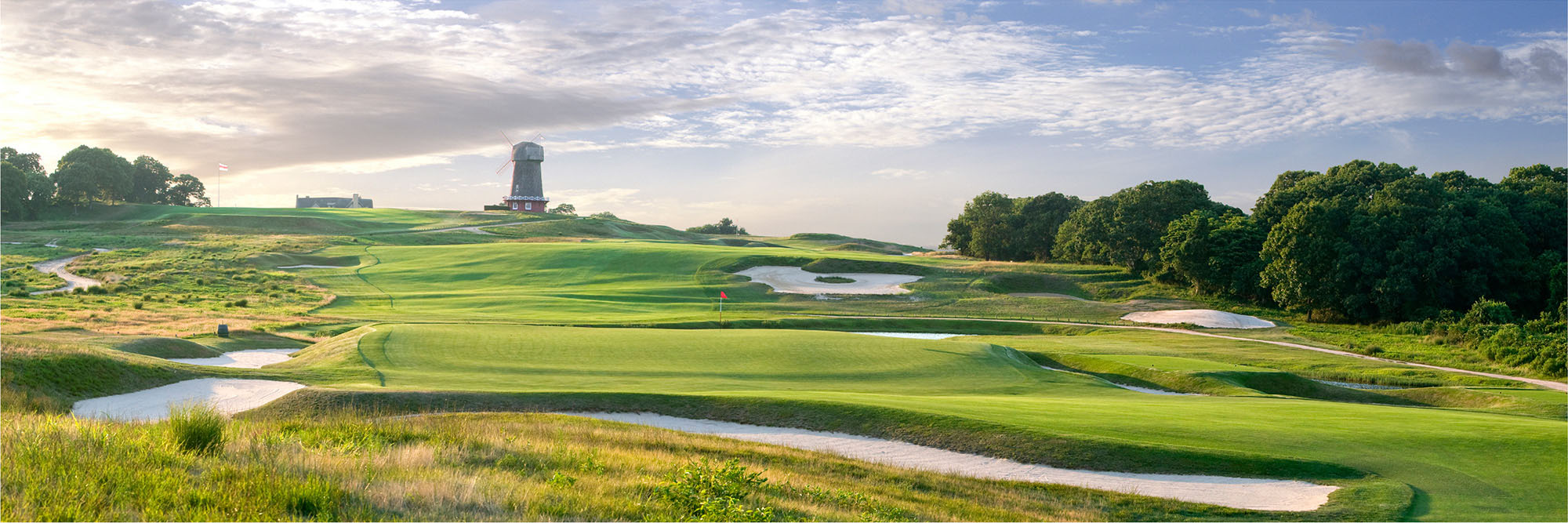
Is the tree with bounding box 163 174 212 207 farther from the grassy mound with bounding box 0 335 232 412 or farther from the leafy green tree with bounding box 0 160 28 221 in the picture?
the grassy mound with bounding box 0 335 232 412

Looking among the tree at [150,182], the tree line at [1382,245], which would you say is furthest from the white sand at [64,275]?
the tree line at [1382,245]

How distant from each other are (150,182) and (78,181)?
22.8m

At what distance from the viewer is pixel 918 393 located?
72.6 ft

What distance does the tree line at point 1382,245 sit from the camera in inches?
1710

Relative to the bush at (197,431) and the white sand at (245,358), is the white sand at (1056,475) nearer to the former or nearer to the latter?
the bush at (197,431)

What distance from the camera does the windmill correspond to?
125688 mm

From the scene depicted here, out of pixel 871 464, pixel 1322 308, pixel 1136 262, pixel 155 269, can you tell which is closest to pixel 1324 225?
pixel 1322 308

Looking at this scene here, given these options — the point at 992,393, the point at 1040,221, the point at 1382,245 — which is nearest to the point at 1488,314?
the point at 1382,245

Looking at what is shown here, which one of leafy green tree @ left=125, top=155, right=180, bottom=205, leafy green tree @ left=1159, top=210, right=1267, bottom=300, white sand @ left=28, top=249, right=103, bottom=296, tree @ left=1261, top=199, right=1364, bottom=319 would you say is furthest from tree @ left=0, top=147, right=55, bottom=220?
tree @ left=1261, top=199, right=1364, bottom=319

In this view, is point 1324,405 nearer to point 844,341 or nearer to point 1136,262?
point 844,341

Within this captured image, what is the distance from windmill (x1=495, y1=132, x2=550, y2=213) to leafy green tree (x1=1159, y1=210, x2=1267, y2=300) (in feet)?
308

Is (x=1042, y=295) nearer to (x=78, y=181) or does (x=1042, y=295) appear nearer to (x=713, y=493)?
(x=713, y=493)

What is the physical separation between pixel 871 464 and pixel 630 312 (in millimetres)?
31060

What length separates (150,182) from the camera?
118312mm
